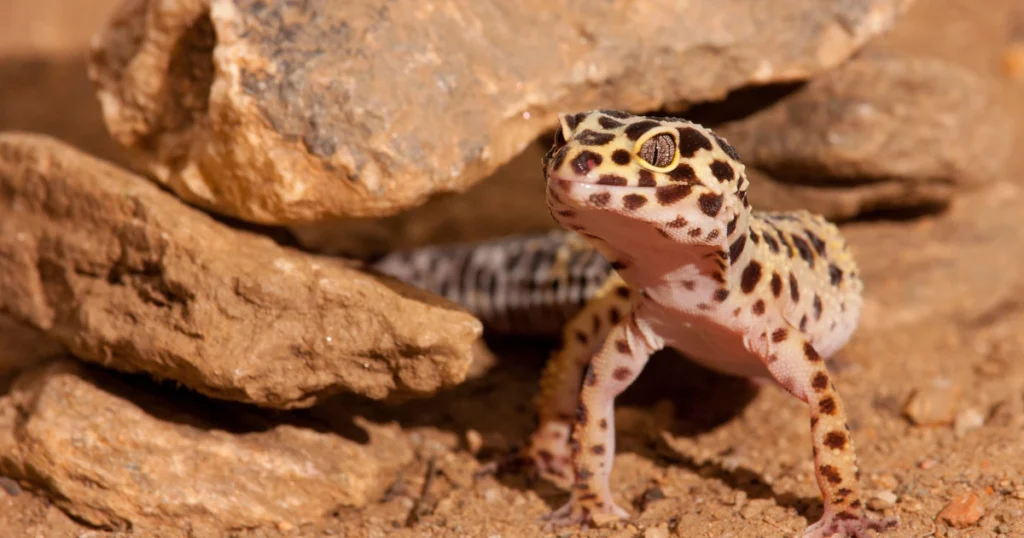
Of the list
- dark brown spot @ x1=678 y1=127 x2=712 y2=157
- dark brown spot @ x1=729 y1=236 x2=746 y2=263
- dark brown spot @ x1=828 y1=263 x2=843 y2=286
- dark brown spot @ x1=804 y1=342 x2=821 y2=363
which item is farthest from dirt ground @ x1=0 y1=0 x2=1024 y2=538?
dark brown spot @ x1=678 y1=127 x2=712 y2=157

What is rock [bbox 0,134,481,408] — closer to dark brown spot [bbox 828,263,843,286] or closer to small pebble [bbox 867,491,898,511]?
dark brown spot [bbox 828,263,843,286]

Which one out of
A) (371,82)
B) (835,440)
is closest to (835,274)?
(835,440)

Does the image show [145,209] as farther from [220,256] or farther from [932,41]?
[932,41]

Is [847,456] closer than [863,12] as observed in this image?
Yes

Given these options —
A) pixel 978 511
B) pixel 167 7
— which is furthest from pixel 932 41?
pixel 167 7

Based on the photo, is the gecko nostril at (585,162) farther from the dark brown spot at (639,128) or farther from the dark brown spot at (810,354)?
the dark brown spot at (810,354)

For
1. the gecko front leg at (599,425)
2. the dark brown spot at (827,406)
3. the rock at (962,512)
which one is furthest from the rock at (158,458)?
the rock at (962,512)
